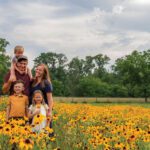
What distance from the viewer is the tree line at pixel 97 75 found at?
69.0 meters

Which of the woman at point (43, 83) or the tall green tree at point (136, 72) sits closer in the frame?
the woman at point (43, 83)

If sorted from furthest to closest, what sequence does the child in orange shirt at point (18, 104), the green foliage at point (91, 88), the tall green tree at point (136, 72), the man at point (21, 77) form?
the green foliage at point (91, 88), the tall green tree at point (136, 72), the child in orange shirt at point (18, 104), the man at point (21, 77)

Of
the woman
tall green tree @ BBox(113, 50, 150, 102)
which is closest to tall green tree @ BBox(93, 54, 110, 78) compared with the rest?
tall green tree @ BBox(113, 50, 150, 102)

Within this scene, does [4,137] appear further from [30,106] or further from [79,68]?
[79,68]

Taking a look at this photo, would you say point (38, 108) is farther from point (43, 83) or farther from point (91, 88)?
point (91, 88)

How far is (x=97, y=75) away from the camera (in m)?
102

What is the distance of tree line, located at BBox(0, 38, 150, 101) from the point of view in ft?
226

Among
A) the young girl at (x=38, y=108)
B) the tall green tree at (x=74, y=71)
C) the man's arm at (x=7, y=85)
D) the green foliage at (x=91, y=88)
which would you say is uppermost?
the tall green tree at (x=74, y=71)

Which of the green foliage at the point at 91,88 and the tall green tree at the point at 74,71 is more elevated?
the tall green tree at the point at 74,71

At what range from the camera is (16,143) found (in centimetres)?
532

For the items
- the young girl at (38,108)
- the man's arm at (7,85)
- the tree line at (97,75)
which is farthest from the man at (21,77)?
the tree line at (97,75)

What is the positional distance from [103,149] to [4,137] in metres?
1.27

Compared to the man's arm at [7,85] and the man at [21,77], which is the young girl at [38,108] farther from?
the man's arm at [7,85]

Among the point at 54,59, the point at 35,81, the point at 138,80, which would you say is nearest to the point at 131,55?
the point at 138,80
